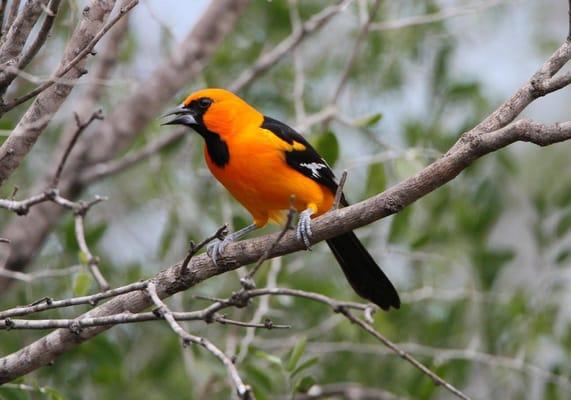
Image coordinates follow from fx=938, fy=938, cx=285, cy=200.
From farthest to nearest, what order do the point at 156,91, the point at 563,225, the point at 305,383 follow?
the point at 156,91 < the point at 563,225 < the point at 305,383

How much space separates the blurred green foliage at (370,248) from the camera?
5.00 m

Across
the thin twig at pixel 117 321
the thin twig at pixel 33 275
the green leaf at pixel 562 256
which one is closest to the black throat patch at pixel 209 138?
the thin twig at pixel 33 275

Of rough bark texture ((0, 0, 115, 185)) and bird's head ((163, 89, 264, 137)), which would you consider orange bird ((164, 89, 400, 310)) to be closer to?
bird's head ((163, 89, 264, 137))

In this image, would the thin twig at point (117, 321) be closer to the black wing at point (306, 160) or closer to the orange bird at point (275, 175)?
the orange bird at point (275, 175)

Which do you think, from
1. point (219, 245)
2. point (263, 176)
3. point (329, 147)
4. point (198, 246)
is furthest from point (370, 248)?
point (198, 246)

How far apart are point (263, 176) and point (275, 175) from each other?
6 cm

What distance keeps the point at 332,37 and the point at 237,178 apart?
333 centimetres

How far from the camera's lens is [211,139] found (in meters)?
4.57

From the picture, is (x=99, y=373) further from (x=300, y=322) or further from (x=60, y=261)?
(x=300, y=322)

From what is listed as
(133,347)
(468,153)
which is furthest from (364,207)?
(133,347)

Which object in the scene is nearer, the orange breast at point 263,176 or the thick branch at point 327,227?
the thick branch at point 327,227

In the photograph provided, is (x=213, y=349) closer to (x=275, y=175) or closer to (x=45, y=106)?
(x=45, y=106)

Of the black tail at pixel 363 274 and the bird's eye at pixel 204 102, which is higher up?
the bird's eye at pixel 204 102

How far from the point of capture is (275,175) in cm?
438
